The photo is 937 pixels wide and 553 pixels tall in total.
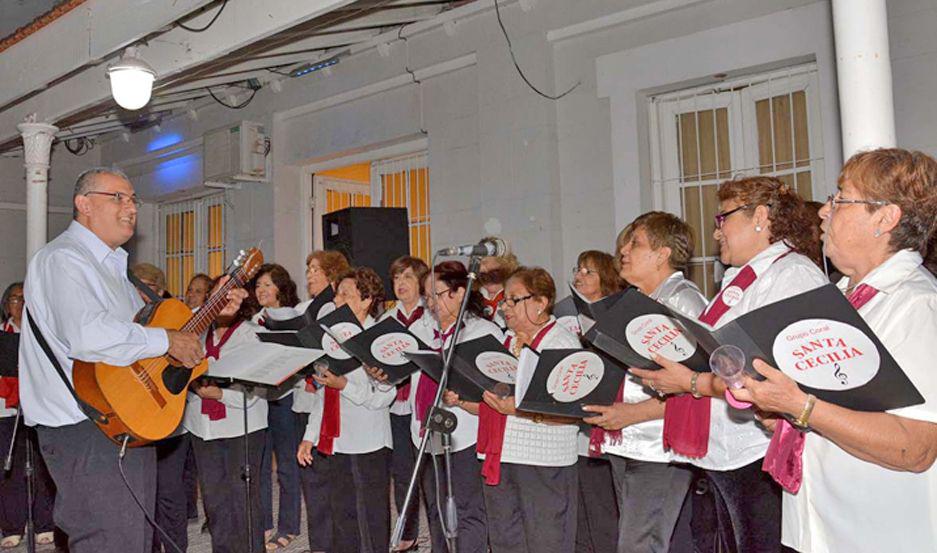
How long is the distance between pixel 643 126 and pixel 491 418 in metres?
3.26

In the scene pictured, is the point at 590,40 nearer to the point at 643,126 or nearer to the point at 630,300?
the point at 643,126

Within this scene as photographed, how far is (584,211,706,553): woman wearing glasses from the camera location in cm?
290

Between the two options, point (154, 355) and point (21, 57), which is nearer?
point (154, 355)

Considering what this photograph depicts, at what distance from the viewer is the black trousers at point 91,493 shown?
9.39 feet

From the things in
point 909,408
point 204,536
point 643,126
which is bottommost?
point 204,536

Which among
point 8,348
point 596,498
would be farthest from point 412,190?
point 596,498

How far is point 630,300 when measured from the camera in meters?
2.41

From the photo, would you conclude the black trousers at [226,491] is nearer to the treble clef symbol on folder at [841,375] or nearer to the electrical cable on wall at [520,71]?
the treble clef symbol on folder at [841,375]

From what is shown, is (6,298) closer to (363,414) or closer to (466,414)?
(363,414)

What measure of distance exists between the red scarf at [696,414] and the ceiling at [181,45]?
3.07 metres

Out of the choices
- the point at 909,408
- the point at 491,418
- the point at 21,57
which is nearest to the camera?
the point at 909,408

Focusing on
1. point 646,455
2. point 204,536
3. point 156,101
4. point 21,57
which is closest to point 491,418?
point 646,455

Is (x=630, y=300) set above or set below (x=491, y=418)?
above

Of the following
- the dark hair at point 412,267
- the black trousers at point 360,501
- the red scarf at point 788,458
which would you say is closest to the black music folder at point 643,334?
the red scarf at point 788,458
